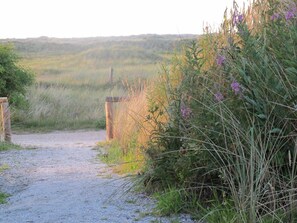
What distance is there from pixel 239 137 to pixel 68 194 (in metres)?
2.46

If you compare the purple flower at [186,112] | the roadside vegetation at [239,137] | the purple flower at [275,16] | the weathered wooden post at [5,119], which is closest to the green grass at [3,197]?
the roadside vegetation at [239,137]

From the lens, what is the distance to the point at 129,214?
5.38 m

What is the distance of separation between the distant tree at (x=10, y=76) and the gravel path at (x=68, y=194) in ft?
25.0

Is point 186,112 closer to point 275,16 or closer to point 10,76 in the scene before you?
point 275,16

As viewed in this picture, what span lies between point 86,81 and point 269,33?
97.1 ft

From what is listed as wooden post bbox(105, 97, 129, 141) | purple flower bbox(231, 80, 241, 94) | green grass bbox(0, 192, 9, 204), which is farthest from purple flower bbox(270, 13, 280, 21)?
wooden post bbox(105, 97, 129, 141)

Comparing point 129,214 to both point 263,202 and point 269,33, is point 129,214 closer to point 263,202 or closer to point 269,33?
point 263,202

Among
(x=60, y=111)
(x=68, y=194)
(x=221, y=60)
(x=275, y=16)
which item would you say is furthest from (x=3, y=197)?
(x=60, y=111)

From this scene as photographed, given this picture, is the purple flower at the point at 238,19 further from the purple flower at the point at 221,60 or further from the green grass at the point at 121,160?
the green grass at the point at 121,160

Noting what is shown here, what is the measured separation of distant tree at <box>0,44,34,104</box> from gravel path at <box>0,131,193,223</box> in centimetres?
761

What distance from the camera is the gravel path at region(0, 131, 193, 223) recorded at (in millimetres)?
5328

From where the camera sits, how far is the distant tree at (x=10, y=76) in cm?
1738

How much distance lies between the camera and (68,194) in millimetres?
6461

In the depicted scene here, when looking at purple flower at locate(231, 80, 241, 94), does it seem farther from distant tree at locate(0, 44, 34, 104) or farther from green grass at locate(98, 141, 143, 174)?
distant tree at locate(0, 44, 34, 104)
